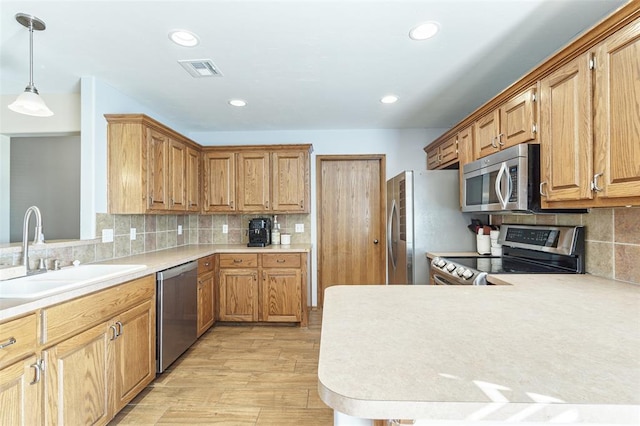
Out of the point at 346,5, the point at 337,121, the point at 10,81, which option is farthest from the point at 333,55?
the point at 10,81

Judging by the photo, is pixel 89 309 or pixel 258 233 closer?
pixel 89 309

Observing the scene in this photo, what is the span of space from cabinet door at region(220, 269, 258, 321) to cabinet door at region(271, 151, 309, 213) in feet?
2.86

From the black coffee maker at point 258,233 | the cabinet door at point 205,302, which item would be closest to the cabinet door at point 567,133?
the black coffee maker at point 258,233

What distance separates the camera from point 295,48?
202 centimetres

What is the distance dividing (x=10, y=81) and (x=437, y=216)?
3843mm

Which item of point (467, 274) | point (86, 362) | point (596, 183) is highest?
point (596, 183)

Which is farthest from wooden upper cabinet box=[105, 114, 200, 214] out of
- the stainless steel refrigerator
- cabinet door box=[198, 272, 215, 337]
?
the stainless steel refrigerator

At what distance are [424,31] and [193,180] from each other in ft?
9.02

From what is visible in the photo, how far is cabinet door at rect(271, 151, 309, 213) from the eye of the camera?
3602 mm

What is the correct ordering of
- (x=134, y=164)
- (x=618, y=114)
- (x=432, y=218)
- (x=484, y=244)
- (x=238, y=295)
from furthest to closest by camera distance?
(x=238, y=295) → (x=432, y=218) → (x=484, y=244) → (x=134, y=164) → (x=618, y=114)

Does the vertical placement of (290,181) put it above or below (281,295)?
above

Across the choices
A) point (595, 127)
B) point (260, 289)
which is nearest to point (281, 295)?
point (260, 289)

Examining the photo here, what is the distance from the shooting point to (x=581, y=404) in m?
0.57

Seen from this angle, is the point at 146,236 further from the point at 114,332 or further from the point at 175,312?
the point at 114,332
